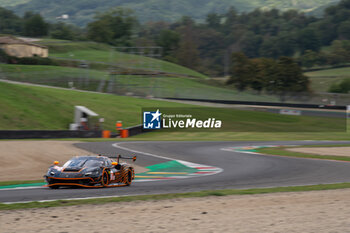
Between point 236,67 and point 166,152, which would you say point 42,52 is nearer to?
point 236,67

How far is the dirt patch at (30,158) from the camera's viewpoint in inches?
639

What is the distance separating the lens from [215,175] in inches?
681

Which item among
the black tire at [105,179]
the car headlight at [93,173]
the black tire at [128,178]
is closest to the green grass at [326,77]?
the black tire at [128,178]

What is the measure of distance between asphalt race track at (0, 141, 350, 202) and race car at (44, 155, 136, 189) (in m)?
0.24

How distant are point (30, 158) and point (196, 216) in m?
11.5

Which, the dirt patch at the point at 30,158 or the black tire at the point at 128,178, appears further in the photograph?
the dirt patch at the point at 30,158

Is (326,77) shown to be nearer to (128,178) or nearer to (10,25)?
(128,178)

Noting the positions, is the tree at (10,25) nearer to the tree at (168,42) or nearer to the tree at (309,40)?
the tree at (168,42)

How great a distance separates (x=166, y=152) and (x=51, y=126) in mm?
13686

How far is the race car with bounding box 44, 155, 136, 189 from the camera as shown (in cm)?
1288

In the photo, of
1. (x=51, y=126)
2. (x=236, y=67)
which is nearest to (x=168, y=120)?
(x=51, y=126)

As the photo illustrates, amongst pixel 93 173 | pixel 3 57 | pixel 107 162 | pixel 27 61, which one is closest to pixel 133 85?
pixel 27 61

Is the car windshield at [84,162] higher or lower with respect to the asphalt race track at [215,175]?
higher

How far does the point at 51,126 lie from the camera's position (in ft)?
118
